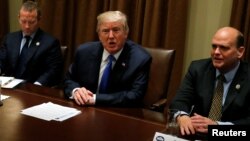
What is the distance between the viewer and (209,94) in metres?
2.38

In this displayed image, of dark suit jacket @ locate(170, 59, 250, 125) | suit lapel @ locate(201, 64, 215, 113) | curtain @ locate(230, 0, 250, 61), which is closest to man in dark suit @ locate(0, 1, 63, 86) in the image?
dark suit jacket @ locate(170, 59, 250, 125)

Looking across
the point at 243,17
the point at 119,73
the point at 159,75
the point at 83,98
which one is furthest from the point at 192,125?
the point at 243,17

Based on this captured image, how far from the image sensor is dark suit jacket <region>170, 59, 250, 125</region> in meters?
2.28

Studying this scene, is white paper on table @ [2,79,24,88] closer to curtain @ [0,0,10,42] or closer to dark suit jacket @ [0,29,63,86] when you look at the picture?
dark suit jacket @ [0,29,63,86]

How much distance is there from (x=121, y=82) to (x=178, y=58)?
1.21m

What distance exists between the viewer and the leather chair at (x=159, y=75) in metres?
2.89

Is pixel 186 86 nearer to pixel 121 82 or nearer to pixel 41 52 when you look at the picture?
pixel 121 82

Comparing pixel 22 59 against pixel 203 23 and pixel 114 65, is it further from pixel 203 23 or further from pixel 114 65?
pixel 203 23

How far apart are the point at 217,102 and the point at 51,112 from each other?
1058mm

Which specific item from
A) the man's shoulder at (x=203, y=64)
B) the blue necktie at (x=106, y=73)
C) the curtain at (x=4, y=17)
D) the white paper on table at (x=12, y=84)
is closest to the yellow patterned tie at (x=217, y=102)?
the man's shoulder at (x=203, y=64)

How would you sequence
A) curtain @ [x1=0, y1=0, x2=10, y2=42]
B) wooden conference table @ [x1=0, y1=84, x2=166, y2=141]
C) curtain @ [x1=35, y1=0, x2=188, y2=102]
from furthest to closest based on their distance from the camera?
curtain @ [x1=0, y1=0, x2=10, y2=42] → curtain @ [x1=35, y1=0, x2=188, y2=102] → wooden conference table @ [x1=0, y1=84, x2=166, y2=141]

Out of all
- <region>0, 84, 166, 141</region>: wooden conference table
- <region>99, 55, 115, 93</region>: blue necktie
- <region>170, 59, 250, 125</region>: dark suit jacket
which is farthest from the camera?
<region>99, 55, 115, 93</region>: blue necktie

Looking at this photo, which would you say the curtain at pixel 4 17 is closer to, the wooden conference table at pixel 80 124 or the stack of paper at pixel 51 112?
the wooden conference table at pixel 80 124

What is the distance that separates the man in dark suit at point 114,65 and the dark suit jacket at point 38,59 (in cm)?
67
